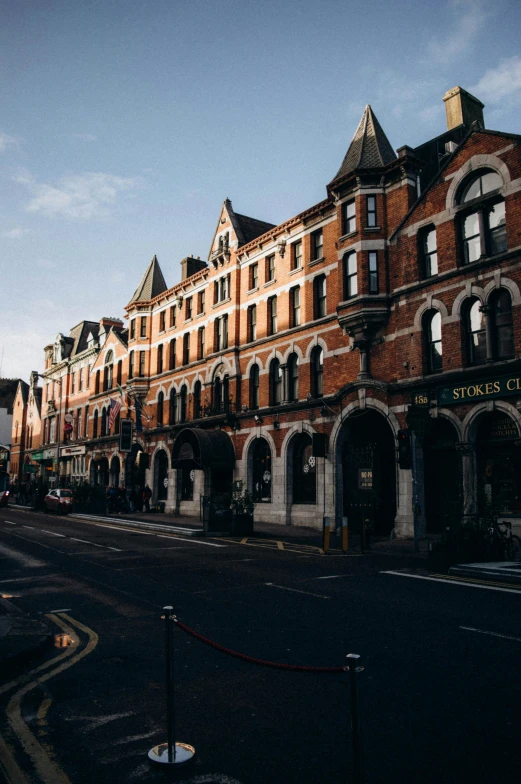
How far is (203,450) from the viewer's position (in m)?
30.1

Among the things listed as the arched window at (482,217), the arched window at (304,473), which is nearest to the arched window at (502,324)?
the arched window at (482,217)

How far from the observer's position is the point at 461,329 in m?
20.1

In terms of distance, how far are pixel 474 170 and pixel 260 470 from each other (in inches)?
673

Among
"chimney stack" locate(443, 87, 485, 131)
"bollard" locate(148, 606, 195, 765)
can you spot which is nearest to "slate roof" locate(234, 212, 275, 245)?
"chimney stack" locate(443, 87, 485, 131)

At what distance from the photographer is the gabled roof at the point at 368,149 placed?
81.7ft

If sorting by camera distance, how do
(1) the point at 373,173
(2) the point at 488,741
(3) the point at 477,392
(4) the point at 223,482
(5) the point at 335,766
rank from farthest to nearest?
(4) the point at 223,482 < (1) the point at 373,173 < (3) the point at 477,392 < (2) the point at 488,741 < (5) the point at 335,766

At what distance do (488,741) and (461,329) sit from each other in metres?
17.2

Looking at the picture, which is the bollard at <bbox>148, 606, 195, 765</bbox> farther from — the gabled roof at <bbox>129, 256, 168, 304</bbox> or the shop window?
the gabled roof at <bbox>129, 256, 168, 304</bbox>

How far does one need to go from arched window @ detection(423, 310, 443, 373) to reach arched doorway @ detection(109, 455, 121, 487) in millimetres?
30193

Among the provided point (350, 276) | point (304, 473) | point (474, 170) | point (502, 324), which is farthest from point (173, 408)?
point (474, 170)

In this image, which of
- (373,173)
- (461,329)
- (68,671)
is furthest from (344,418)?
(68,671)

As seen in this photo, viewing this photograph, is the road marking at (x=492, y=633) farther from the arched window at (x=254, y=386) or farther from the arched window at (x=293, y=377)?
the arched window at (x=254, y=386)

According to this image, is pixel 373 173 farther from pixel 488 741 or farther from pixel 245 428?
pixel 488 741

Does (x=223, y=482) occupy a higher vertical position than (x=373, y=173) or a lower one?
lower
